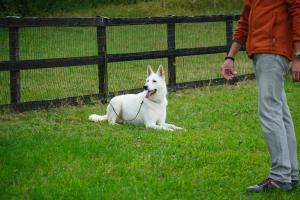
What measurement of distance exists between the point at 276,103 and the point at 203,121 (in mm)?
3736

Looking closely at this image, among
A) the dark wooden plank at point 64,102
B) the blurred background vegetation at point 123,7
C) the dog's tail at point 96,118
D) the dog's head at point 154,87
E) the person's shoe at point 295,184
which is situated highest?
the blurred background vegetation at point 123,7

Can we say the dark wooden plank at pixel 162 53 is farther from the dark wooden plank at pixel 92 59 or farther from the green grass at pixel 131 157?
the green grass at pixel 131 157

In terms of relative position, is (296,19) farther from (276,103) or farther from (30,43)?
(30,43)

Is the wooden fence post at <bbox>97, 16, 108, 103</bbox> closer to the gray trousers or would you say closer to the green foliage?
the gray trousers

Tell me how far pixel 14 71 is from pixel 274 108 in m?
5.35

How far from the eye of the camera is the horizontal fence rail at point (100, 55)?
9117mm

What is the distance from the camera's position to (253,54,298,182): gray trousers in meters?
4.79

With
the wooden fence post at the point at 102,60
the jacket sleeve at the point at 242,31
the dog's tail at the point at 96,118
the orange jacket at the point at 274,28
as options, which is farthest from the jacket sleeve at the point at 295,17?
the wooden fence post at the point at 102,60

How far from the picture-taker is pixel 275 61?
476cm

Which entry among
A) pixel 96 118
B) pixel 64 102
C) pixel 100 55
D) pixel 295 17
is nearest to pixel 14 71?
pixel 64 102

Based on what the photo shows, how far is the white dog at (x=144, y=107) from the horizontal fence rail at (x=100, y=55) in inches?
50.6

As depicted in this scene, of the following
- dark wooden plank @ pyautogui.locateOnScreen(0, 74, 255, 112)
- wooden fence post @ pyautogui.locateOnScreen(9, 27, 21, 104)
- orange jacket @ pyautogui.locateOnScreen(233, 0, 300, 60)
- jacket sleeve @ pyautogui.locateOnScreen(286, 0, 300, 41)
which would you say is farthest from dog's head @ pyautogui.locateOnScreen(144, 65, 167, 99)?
jacket sleeve @ pyautogui.locateOnScreen(286, 0, 300, 41)

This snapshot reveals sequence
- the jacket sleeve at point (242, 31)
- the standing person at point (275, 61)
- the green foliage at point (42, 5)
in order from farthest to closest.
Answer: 1. the green foliage at point (42, 5)
2. the jacket sleeve at point (242, 31)
3. the standing person at point (275, 61)

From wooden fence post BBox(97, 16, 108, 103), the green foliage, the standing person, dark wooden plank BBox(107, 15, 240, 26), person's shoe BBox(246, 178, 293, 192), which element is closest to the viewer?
the standing person
